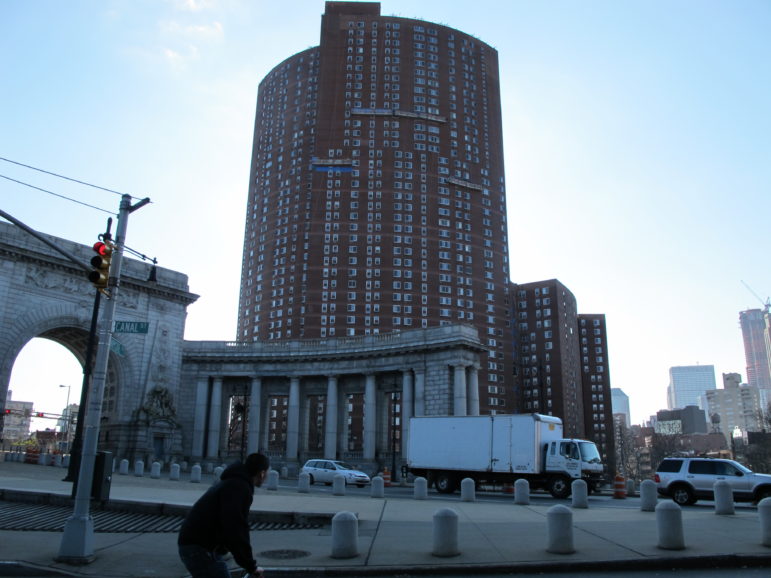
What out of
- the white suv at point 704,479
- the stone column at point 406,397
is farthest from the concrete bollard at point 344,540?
the stone column at point 406,397

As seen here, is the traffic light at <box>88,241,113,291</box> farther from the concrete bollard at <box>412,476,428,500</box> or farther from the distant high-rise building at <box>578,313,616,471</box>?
the distant high-rise building at <box>578,313,616,471</box>

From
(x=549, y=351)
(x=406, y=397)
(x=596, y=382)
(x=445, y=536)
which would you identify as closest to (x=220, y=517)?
(x=445, y=536)

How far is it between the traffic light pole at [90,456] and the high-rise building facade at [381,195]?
101916 mm

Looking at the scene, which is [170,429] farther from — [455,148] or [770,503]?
[455,148]

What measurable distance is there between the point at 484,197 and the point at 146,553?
124 metres

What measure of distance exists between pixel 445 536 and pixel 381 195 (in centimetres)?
11510

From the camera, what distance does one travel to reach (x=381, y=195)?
124 metres

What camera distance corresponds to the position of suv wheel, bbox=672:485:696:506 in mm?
24578

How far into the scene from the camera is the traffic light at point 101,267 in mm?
12938

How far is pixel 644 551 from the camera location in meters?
11.9

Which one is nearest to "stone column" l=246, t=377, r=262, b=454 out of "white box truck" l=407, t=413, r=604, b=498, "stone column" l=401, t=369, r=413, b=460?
"stone column" l=401, t=369, r=413, b=460

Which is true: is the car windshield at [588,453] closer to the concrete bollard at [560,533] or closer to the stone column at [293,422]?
the concrete bollard at [560,533]

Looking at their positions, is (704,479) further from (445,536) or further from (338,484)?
(445,536)

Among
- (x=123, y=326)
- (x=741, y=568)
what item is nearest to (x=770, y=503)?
(x=741, y=568)
